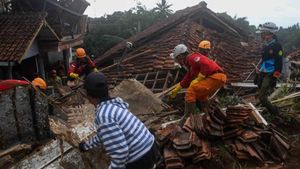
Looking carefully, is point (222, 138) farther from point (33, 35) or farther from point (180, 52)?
point (33, 35)

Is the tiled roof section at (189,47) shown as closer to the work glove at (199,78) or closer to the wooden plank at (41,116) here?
the work glove at (199,78)

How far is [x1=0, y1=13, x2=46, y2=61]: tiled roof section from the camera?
10977mm

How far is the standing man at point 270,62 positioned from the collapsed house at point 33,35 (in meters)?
7.14

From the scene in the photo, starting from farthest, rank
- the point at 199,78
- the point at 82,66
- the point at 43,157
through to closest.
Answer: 1. the point at 82,66
2. the point at 199,78
3. the point at 43,157

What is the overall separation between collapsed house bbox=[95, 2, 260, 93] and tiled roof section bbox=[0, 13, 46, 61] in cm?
296

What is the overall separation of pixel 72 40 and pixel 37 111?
49.2 ft

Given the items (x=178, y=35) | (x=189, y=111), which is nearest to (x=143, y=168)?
(x=189, y=111)

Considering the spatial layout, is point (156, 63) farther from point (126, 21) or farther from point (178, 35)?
point (126, 21)

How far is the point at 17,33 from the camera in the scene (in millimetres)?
12094

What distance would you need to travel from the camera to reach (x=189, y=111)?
6.11 m

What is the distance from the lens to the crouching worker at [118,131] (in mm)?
2758

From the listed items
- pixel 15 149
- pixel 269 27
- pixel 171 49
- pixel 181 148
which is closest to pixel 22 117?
pixel 15 149

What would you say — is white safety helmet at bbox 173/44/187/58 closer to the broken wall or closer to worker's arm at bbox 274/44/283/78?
worker's arm at bbox 274/44/283/78

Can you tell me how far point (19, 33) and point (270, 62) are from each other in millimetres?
8611
